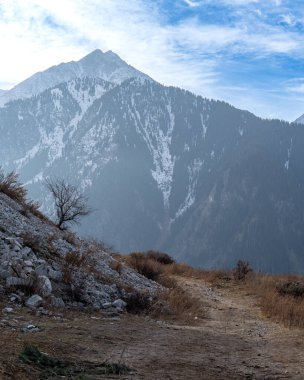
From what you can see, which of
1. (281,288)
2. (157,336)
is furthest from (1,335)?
(281,288)

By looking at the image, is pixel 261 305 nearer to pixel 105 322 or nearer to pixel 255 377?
Result: pixel 105 322

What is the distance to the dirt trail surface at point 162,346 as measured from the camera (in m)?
7.30

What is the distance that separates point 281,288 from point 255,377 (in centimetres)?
1354

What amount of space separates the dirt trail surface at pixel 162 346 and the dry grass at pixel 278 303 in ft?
2.31

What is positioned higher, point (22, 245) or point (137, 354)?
point (22, 245)

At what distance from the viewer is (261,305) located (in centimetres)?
1722

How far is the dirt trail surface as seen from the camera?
24.0ft

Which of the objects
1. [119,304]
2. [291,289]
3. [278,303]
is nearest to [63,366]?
[119,304]

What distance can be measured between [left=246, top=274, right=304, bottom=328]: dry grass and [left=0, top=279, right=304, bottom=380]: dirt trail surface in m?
0.70

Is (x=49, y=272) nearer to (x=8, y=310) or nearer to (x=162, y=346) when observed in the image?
(x=8, y=310)

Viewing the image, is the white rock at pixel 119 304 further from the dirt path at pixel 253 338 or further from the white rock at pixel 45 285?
the dirt path at pixel 253 338

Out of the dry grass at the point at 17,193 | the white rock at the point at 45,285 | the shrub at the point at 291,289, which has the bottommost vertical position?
the white rock at the point at 45,285

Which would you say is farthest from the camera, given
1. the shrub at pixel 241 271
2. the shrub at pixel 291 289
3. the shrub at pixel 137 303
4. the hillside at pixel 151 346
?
the shrub at pixel 241 271

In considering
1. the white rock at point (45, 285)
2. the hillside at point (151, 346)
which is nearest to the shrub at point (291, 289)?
the hillside at point (151, 346)
